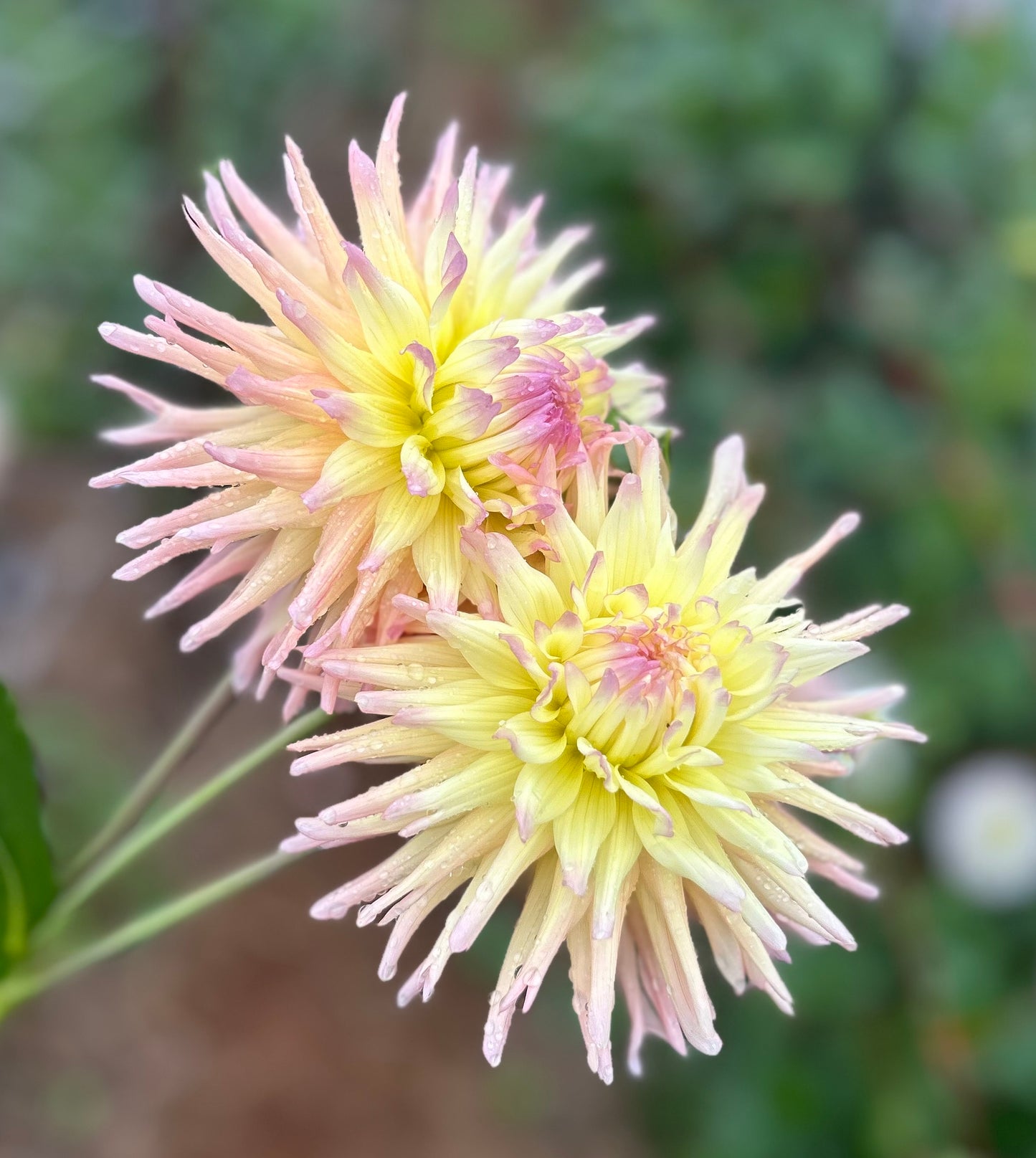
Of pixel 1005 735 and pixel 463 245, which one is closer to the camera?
pixel 463 245

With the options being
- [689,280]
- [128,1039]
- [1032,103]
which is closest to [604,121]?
[689,280]

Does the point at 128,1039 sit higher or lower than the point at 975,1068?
lower

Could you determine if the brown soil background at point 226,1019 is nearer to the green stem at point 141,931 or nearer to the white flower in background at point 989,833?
the white flower in background at point 989,833

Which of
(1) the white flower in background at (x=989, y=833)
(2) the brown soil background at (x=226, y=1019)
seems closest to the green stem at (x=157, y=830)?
(2) the brown soil background at (x=226, y=1019)

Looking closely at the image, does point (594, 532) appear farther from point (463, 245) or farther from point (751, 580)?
point (463, 245)

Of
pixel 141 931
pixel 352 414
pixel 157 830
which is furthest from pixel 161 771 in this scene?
pixel 352 414

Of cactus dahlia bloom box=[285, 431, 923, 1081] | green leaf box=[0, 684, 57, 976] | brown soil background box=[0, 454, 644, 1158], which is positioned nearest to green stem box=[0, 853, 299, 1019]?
green leaf box=[0, 684, 57, 976]
